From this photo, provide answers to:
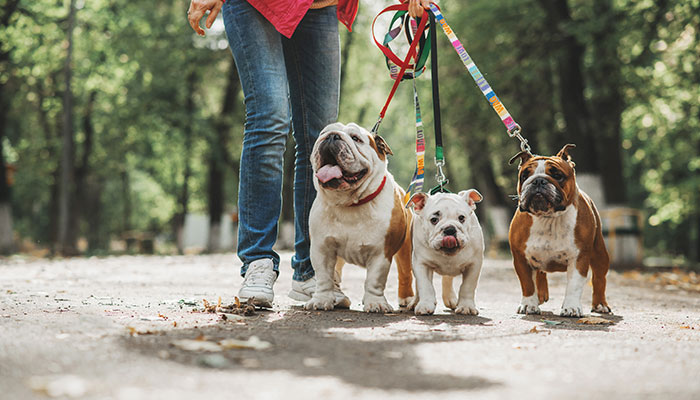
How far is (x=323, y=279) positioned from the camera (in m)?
4.05

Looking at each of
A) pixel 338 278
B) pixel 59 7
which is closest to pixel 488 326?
pixel 338 278

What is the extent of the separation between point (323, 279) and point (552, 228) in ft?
4.84

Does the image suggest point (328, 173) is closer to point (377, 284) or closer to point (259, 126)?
point (259, 126)

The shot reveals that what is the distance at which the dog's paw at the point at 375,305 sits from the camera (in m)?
3.98

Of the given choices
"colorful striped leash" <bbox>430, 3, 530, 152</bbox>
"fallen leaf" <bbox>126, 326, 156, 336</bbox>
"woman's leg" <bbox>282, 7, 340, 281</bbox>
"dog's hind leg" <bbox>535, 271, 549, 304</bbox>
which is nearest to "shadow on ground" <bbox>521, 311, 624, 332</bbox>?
"dog's hind leg" <bbox>535, 271, 549, 304</bbox>

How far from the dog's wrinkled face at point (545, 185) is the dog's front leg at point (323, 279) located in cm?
123

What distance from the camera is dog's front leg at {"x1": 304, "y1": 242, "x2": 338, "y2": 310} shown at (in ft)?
13.2

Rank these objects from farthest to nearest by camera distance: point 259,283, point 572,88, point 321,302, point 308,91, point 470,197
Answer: point 572,88, point 308,91, point 470,197, point 321,302, point 259,283

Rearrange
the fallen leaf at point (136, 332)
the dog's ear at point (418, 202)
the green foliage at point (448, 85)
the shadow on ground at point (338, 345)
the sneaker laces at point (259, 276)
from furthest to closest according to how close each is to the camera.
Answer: the green foliage at point (448, 85) < the dog's ear at point (418, 202) < the sneaker laces at point (259, 276) < the fallen leaf at point (136, 332) < the shadow on ground at point (338, 345)

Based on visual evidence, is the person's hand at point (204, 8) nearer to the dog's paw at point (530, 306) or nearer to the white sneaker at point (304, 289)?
the white sneaker at point (304, 289)

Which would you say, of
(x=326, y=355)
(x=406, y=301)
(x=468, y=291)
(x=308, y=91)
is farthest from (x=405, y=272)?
(x=326, y=355)

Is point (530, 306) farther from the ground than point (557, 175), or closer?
closer

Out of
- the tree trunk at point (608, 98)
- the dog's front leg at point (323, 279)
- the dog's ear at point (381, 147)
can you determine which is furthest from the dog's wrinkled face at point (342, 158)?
the tree trunk at point (608, 98)

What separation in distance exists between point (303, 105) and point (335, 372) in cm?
265
